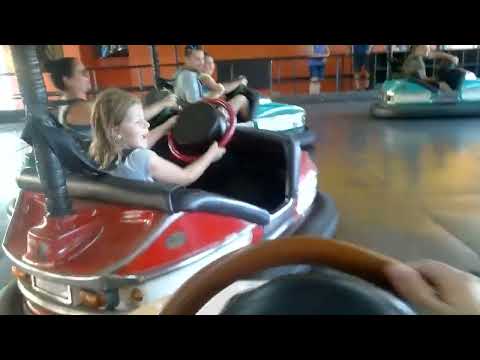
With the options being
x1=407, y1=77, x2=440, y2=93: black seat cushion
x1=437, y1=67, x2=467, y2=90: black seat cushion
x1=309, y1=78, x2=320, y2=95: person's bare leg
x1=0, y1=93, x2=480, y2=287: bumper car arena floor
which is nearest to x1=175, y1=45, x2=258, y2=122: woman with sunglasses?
x1=0, y1=93, x2=480, y2=287: bumper car arena floor

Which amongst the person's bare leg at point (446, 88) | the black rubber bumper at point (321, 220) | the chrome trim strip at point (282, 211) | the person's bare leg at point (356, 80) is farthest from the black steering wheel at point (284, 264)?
the person's bare leg at point (356, 80)

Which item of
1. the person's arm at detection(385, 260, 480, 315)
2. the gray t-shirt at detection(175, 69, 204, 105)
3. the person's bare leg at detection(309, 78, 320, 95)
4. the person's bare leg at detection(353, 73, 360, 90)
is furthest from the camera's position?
the person's bare leg at detection(353, 73, 360, 90)

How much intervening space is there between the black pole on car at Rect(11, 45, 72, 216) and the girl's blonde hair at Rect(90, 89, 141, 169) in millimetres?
165

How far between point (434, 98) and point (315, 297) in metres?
3.79

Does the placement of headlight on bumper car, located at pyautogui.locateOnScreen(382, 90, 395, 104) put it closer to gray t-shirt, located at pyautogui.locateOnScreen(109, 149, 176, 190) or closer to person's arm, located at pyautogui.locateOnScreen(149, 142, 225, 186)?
person's arm, located at pyautogui.locateOnScreen(149, 142, 225, 186)

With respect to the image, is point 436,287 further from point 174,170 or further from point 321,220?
point 321,220

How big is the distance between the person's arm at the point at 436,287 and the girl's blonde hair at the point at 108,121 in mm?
843

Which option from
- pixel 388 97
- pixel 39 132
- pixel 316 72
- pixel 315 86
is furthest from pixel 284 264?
pixel 316 72

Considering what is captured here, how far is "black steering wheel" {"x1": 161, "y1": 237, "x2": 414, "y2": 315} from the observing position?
1.02 ft

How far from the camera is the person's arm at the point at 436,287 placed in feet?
0.89

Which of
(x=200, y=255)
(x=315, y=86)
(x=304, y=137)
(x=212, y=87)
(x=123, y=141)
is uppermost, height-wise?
(x=123, y=141)

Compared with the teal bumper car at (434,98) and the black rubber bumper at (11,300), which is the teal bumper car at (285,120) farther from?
the black rubber bumper at (11,300)

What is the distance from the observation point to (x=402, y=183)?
212 cm
